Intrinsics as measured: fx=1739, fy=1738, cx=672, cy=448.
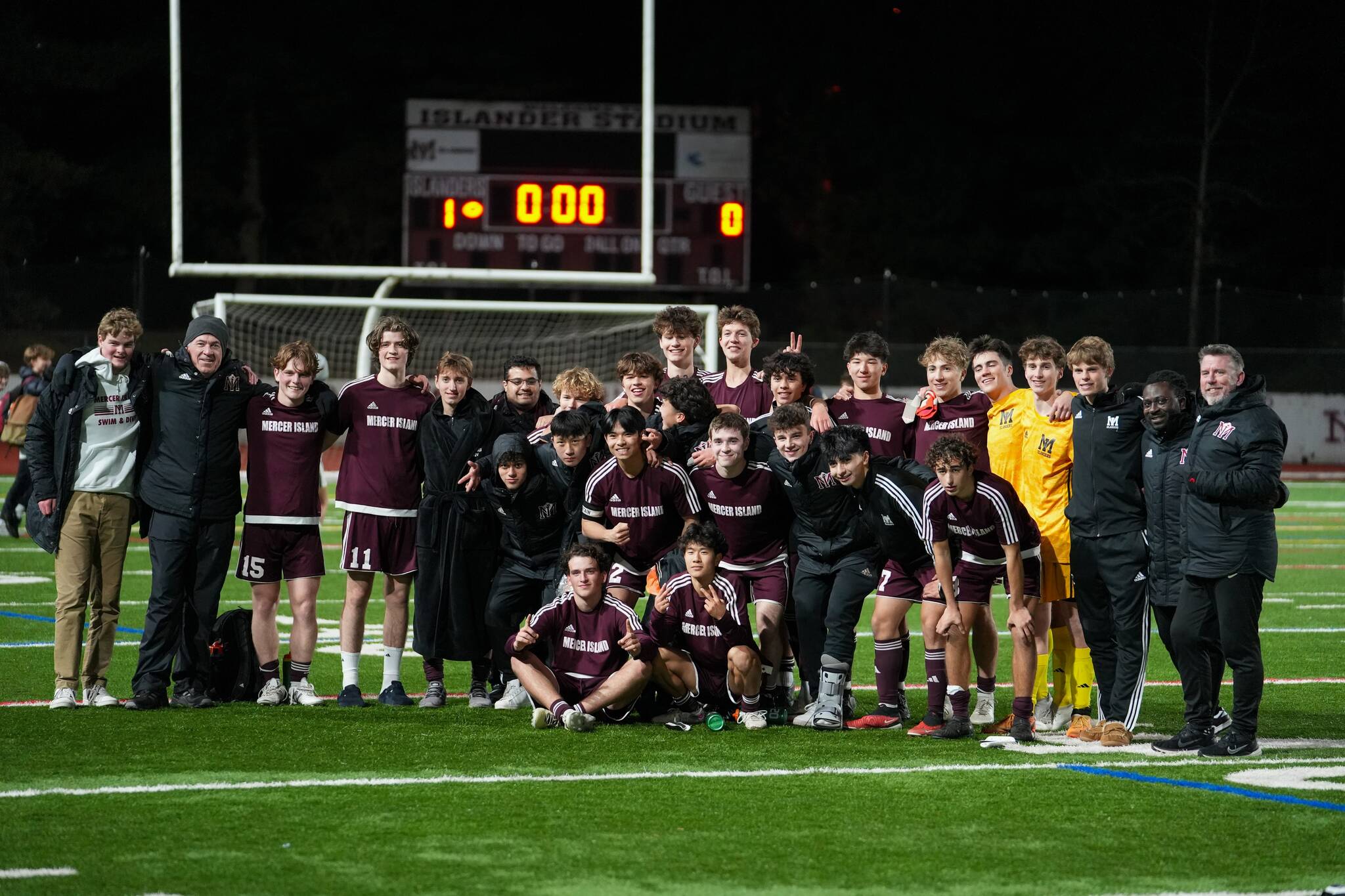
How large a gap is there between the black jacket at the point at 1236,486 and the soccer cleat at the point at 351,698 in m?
3.90

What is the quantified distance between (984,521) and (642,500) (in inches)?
62.6

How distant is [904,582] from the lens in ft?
26.0

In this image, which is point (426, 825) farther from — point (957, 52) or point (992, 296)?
point (957, 52)

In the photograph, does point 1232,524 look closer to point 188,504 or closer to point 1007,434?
point 1007,434

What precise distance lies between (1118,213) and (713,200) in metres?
18.1

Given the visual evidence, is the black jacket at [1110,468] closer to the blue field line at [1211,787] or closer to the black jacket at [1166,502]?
the black jacket at [1166,502]

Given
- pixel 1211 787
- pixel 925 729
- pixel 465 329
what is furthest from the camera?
pixel 465 329

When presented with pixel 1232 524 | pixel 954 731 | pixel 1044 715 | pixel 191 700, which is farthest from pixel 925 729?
pixel 191 700

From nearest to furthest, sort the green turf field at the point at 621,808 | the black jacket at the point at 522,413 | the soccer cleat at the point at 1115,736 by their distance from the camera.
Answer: the green turf field at the point at 621,808 < the soccer cleat at the point at 1115,736 < the black jacket at the point at 522,413

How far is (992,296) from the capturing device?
31375 mm

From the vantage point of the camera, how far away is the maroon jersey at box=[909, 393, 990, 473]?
8.24 m

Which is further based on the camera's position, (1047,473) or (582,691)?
(1047,473)

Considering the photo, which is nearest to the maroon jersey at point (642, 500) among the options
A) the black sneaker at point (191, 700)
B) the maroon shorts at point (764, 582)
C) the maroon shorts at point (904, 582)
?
the maroon shorts at point (764, 582)

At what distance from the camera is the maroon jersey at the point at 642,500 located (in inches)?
318
